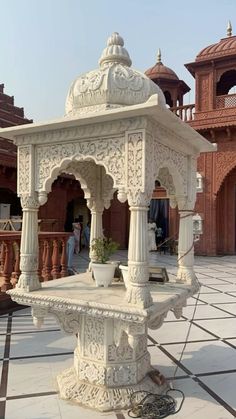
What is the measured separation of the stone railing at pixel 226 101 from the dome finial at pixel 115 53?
369 inches

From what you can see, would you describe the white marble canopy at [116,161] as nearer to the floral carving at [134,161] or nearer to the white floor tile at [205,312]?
the floral carving at [134,161]

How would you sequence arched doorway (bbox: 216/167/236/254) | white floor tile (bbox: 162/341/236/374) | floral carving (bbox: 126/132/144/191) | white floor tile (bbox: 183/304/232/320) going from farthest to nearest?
1. arched doorway (bbox: 216/167/236/254)
2. white floor tile (bbox: 183/304/232/320)
3. white floor tile (bbox: 162/341/236/374)
4. floral carving (bbox: 126/132/144/191)

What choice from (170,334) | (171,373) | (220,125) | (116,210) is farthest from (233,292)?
(116,210)

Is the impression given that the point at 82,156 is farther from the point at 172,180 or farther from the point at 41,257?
the point at 41,257

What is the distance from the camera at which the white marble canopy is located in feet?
6.63

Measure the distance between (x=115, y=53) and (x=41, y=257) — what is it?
3797 millimetres

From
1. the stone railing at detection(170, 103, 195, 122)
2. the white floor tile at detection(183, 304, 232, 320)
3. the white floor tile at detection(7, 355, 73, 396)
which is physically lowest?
the white floor tile at detection(7, 355, 73, 396)

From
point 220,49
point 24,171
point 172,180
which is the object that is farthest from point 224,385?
point 220,49

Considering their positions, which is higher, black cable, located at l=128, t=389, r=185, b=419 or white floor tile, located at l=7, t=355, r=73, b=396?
black cable, located at l=128, t=389, r=185, b=419

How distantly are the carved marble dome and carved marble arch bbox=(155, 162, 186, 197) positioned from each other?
49cm

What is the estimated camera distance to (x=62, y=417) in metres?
2.07

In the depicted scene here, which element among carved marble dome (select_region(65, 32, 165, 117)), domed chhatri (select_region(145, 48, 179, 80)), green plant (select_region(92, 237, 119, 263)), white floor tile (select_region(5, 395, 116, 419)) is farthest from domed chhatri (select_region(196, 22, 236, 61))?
white floor tile (select_region(5, 395, 116, 419))

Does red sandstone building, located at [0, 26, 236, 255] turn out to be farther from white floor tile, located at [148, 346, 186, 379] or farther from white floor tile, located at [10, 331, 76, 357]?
white floor tile, located at [148, 346, 186, 379]

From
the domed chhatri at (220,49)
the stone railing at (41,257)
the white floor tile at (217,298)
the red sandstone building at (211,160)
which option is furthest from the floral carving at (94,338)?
the domed chhatri at (220,49)
